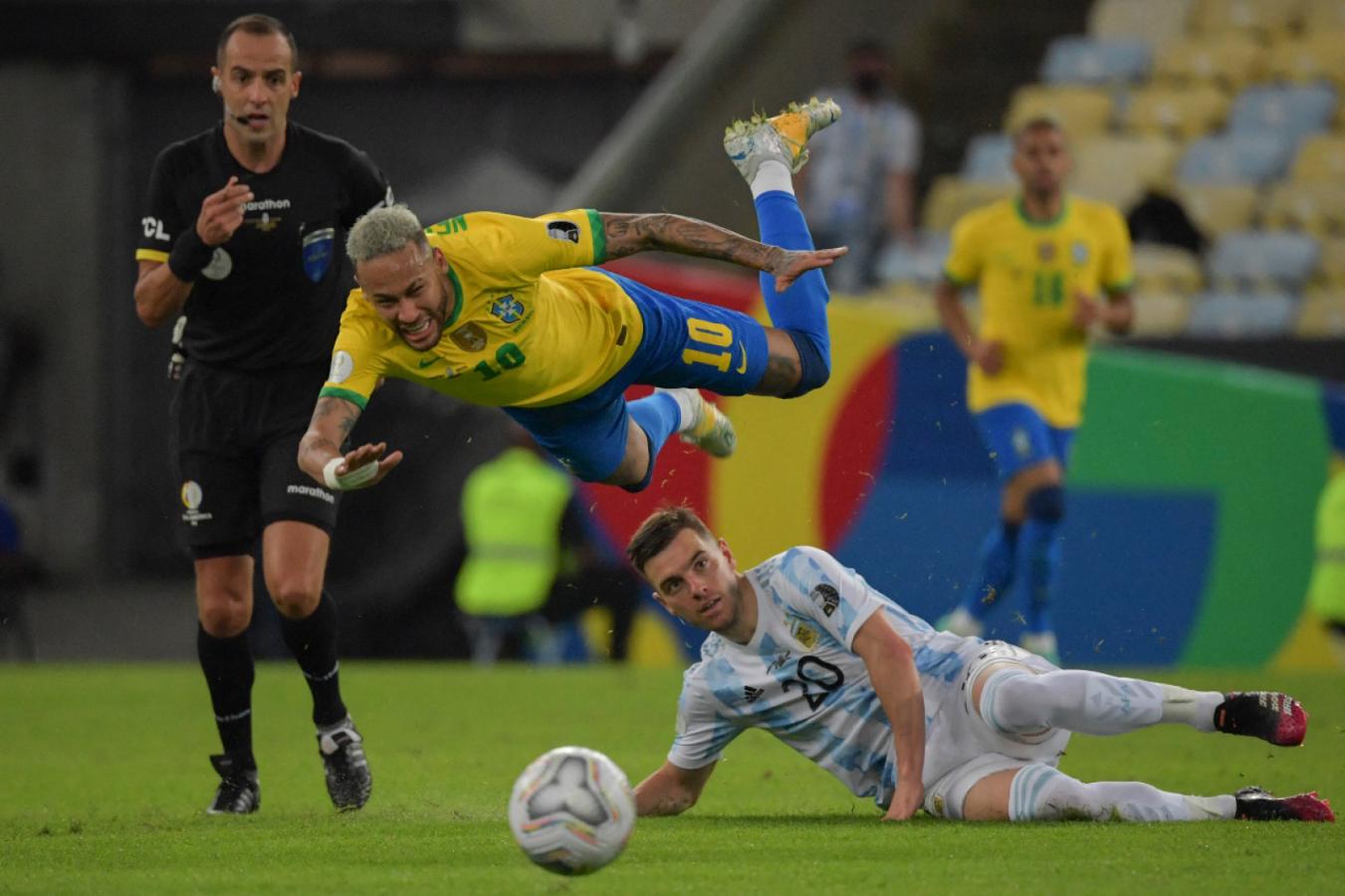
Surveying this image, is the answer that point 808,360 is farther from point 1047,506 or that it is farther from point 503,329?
point 1047,506

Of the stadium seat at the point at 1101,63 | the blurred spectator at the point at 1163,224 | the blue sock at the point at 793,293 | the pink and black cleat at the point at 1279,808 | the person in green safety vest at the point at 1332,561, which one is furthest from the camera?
the stadium seat at the point at 1101,63

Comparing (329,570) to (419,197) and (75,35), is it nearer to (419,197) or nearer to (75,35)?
(419,197)

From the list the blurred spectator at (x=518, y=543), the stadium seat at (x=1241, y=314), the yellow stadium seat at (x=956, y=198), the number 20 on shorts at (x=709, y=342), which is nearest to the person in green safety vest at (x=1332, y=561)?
the stadium seat at (x=1241, y=314)

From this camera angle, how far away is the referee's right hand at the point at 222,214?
22.8ft

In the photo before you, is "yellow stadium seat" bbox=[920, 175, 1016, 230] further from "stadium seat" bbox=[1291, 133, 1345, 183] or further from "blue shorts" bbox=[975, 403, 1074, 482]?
"blue shorts" bbox=[975, 403, 1074, 482]

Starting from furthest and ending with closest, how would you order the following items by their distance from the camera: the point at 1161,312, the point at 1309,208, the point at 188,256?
1. the point at 1309,208
2. the point at 1161,312
3. the point at 188,256

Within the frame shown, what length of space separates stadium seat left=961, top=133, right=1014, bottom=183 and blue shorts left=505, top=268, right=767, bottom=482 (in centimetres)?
952

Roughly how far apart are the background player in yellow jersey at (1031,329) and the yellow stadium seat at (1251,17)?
22.6 ft

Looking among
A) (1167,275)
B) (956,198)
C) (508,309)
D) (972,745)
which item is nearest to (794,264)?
(508,309)

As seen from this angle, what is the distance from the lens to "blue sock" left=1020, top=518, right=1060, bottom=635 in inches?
441

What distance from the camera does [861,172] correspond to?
1583cm

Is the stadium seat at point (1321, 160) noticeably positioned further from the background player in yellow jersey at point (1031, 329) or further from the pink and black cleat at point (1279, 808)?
the pink and black cleat at point (1279, 808)

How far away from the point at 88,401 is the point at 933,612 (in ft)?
42.7

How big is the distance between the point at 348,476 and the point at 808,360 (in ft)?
7.54
